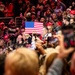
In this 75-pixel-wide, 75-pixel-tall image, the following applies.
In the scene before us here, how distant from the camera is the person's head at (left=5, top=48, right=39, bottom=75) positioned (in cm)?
171

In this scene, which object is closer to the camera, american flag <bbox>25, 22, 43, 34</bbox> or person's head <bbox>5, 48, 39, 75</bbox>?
person's head <bbox>5, 48, 39, 75</bbox>

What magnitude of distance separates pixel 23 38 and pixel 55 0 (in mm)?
4349

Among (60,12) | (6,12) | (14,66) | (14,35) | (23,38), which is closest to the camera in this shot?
(14,66)

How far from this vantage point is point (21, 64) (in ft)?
5.63

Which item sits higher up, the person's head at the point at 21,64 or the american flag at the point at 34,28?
the person's head at the point at 21,64

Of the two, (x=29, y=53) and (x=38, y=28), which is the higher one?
(x=29, y=53)

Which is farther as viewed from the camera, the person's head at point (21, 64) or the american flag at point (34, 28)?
the american flag at point (34, 28)

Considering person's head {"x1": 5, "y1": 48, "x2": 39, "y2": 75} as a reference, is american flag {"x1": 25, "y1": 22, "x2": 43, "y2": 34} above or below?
below

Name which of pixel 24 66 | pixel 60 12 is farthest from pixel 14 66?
pixel 60 12

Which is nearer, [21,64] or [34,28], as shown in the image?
[21,64]

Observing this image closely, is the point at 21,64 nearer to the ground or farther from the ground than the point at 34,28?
farther from the ground

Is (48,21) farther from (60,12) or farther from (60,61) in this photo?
(60,61)

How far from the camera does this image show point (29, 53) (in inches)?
70.1

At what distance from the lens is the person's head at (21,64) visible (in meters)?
1.71
